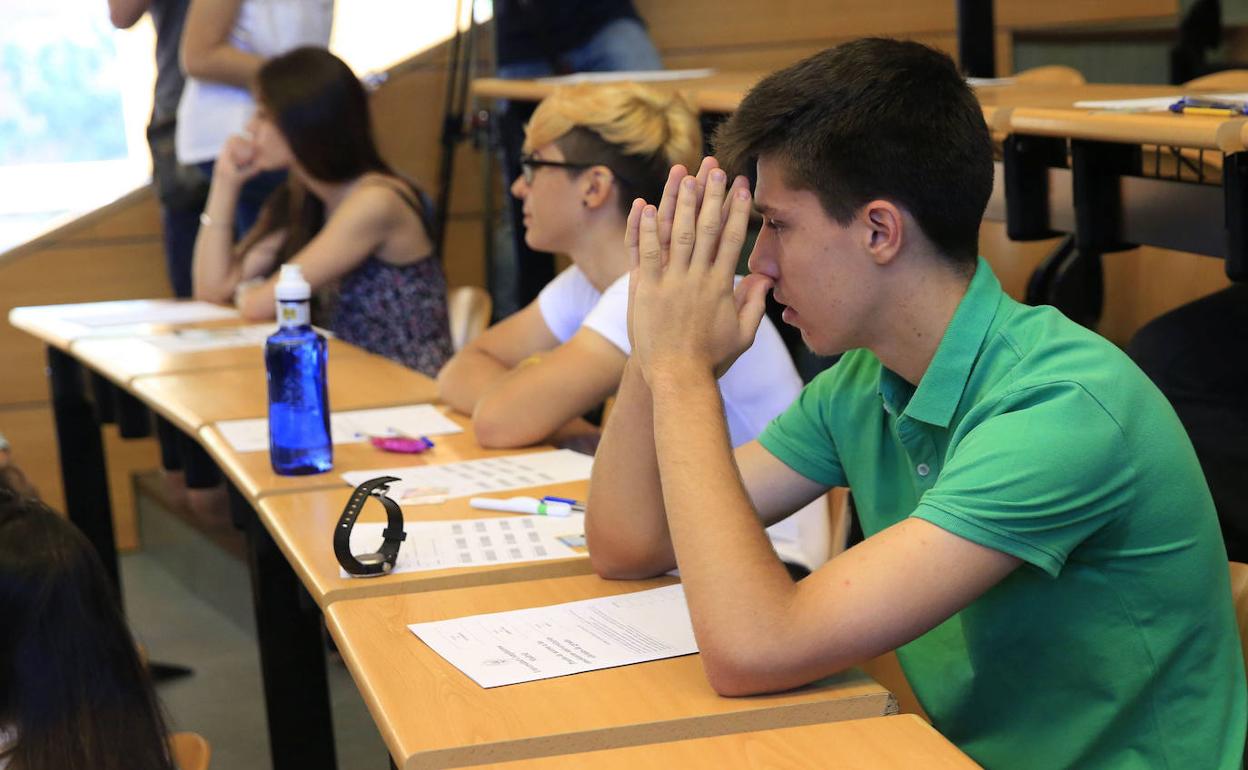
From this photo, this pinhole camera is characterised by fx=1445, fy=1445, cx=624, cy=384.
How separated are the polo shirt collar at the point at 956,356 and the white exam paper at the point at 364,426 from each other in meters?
1.05

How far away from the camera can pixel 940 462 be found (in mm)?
1271

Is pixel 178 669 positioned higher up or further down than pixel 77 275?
further down

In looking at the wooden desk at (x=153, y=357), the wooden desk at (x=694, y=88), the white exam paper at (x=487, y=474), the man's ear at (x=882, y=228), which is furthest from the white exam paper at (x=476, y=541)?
the wooden desk at (x=694, y=88)

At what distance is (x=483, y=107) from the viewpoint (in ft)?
15.5

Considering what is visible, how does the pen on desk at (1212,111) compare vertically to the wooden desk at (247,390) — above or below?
above

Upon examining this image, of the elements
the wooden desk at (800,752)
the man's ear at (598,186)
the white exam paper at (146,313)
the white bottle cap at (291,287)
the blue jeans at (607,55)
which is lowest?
the white exam paper at (146,313)

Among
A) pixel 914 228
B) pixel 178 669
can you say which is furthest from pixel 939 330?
pixel 178 669

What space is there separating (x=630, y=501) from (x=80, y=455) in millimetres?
2409

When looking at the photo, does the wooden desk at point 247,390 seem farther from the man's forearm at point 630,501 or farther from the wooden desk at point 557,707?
the wooden desk at point 557,707

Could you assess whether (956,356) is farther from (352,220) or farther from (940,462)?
(352,220)

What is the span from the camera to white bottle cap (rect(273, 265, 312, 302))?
1816 millimetres

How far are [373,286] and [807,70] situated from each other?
6.90 ft

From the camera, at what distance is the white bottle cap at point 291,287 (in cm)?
182

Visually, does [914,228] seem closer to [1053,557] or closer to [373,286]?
[1053,557]
